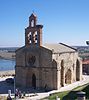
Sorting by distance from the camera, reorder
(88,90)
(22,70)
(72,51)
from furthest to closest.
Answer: (72,51), (22,70), (88,90)

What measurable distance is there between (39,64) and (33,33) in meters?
4.67

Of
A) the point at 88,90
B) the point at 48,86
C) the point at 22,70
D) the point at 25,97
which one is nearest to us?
the point at 88,90

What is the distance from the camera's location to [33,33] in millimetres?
44375

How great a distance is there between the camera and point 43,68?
141ft

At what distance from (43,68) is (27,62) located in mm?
3166

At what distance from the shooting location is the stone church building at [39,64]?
42125 millimetres

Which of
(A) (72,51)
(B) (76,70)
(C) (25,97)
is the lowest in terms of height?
(C) (25,97)

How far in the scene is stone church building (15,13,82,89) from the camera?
138ft

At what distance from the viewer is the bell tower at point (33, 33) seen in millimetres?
43531

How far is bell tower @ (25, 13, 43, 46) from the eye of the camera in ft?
143

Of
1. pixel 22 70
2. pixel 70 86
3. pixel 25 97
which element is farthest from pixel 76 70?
pixel 25 97

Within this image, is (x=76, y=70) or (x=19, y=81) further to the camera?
(x=76, y=70)

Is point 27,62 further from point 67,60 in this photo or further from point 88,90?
point 88,90

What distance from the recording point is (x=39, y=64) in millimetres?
43250
